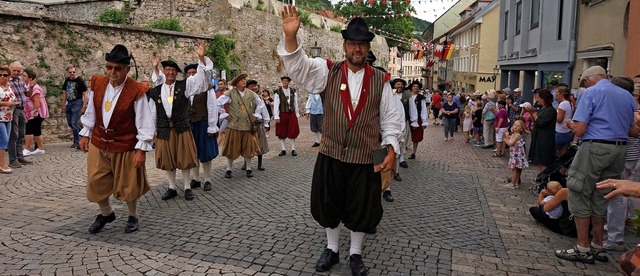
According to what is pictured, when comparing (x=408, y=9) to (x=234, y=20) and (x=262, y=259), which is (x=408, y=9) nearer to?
(x=234, y=20)

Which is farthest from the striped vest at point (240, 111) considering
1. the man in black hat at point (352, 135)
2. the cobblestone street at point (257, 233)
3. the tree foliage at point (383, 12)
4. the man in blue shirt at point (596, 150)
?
the tree foliage at point (383, 12)

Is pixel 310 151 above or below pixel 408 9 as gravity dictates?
below

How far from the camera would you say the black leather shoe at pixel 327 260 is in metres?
4.05

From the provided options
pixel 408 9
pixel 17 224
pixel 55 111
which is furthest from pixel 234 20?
pixel 408 9

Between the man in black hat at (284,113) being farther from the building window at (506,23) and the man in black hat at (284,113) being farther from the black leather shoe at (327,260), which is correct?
the building window at (506,23)

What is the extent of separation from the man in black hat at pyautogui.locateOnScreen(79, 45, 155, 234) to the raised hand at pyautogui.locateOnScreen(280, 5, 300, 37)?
78.6 inches

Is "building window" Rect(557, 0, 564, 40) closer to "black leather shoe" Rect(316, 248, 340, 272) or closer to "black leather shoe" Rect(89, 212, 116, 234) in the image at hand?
"black leather shoe" Rect(316, 248, 340, 272)

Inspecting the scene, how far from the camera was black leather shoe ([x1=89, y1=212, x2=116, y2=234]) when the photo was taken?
16.2ft

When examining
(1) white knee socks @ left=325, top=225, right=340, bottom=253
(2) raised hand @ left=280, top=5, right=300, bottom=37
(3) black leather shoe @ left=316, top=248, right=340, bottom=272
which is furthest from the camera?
(1) white knee socks @ left=325, top=225, right=340, bottom=253

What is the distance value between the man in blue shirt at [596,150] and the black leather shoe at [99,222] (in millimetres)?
4631

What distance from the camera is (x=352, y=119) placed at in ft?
12.8

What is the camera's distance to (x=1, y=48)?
11.4 m

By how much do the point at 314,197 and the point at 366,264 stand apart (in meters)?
0.78

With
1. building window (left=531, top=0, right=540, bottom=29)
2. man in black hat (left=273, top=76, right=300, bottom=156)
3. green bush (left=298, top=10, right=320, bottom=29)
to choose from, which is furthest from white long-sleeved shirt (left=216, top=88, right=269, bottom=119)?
green bush (left=298, top=10, right=320, bottom=29)
